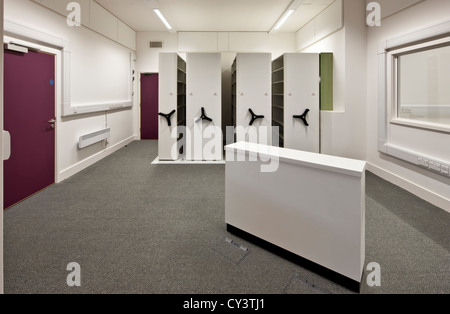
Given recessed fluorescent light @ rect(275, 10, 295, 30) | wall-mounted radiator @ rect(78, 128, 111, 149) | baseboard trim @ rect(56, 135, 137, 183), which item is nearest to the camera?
baseboard trim @ rect(56, 135, 137, 183)

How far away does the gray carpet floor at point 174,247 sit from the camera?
6.65ft

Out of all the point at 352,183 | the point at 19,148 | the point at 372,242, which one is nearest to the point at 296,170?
the point at 352,183

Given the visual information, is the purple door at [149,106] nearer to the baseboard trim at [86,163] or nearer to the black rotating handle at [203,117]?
the baseboard trim at [86,163]

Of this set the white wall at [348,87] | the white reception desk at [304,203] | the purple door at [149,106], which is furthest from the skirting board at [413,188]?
the purple door at [149,106]

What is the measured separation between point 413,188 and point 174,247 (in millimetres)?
3655

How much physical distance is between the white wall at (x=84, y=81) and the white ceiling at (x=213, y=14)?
93 centimetres

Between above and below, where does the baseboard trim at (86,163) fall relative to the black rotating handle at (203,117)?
below

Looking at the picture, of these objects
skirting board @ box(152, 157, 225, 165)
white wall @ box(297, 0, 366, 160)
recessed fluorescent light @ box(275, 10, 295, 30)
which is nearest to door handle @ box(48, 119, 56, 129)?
skirting board @ box(152, 157, 225, 165)

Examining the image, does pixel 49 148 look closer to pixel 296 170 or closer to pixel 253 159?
pixel 253 159

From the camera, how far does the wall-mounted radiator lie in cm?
529

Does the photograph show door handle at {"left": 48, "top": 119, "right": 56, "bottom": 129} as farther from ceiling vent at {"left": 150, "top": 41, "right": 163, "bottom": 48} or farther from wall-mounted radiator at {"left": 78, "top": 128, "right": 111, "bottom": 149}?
ceiling vent at {"left": 150, "top": 41, "right": 163, "bottom": 48}

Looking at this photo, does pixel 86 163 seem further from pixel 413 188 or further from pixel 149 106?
pixel 413 188

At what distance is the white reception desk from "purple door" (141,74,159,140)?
22.8 feet
